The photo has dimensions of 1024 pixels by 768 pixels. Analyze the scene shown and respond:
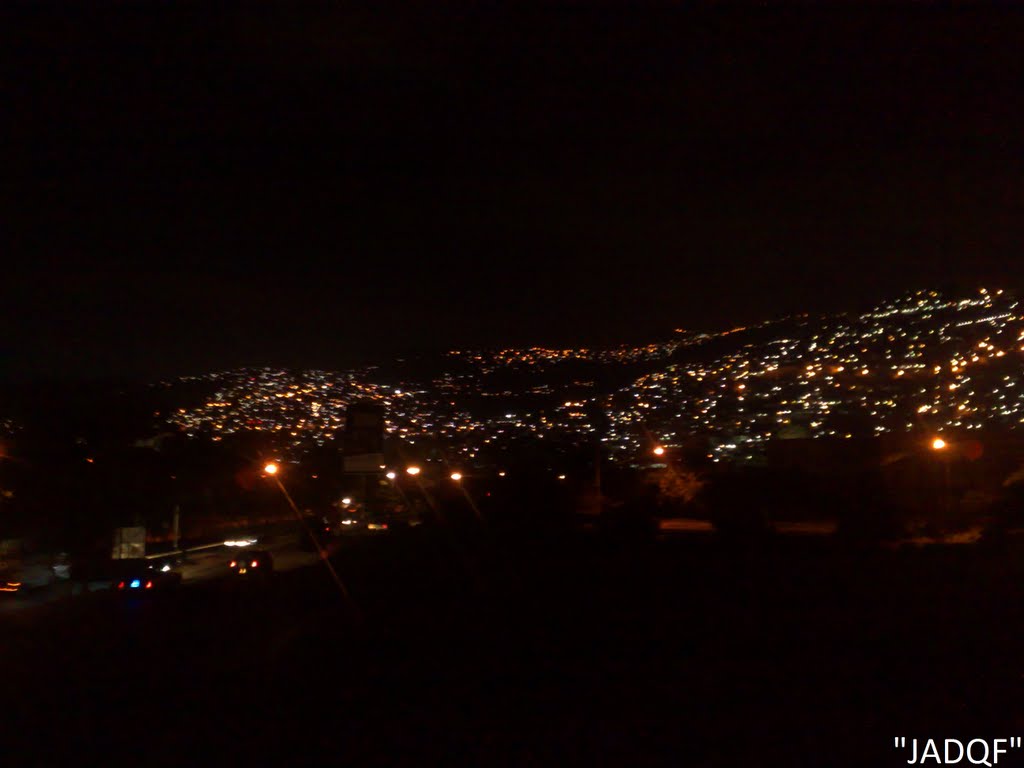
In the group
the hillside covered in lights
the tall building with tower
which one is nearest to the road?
the hillside covered in lights

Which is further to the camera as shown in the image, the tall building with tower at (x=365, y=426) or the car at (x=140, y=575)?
the tall building with tower at (x=365, y=426)

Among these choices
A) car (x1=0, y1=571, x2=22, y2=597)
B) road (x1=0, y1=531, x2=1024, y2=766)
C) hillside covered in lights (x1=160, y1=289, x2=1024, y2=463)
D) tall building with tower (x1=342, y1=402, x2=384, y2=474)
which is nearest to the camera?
road (x1=0, y1=531, x2=1024, y2=766)

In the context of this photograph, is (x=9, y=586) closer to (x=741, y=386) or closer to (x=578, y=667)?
(x=741, y=386)

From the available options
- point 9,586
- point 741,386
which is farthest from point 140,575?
point 741,386

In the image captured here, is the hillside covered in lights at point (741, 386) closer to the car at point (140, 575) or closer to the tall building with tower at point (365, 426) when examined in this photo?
the tall building with tower at point (365, 426)

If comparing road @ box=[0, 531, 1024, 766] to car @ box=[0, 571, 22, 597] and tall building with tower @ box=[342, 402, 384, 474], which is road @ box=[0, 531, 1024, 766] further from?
car @ box=[0, 571, 22, 597]

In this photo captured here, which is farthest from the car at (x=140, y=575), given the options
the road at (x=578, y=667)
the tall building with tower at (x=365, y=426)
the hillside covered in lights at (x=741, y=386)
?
the road at (x=578, y=667)
